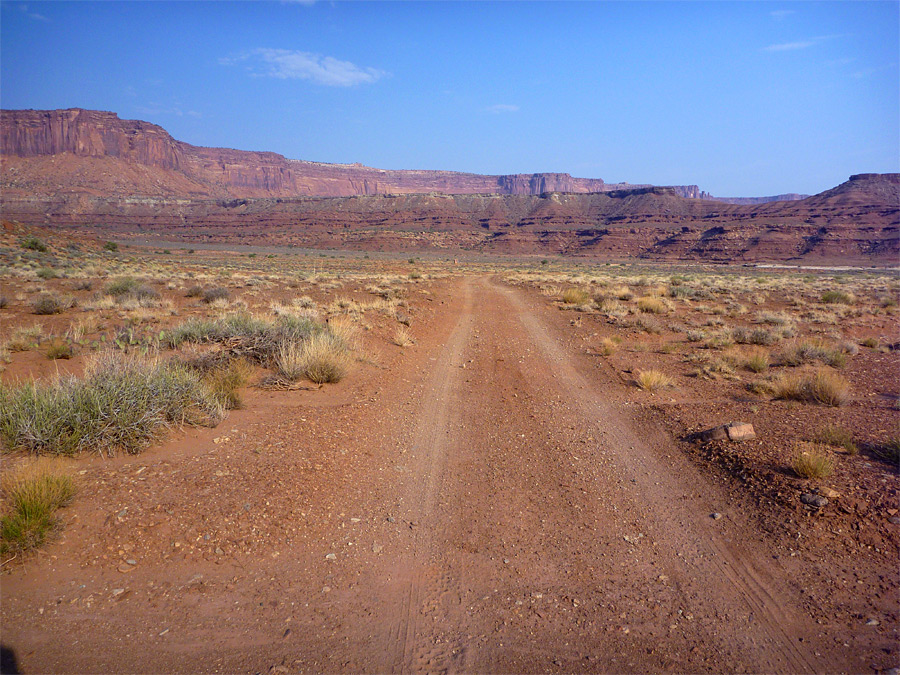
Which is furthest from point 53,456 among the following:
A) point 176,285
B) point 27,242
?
point 27,242

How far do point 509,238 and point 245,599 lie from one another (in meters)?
98.2

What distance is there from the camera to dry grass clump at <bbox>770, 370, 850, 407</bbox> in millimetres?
6910

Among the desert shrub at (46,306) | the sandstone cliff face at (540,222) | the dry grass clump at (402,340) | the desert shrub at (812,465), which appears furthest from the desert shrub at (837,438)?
the sandstone cliff face at (540,222)

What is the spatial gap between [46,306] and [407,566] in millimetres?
15112

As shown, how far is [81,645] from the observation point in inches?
109

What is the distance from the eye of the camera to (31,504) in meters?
3.53

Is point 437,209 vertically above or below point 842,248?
above

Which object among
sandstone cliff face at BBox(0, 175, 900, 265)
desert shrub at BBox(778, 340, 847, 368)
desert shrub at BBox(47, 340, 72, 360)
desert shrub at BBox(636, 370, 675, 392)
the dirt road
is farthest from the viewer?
sandstone cliff face at BBox(0, 175, 900, 265)

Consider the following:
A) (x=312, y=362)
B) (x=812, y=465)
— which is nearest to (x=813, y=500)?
(x=812, y=465)

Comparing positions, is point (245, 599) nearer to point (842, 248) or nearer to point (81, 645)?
point (81, 645)

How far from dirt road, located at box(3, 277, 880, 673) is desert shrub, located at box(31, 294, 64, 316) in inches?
457

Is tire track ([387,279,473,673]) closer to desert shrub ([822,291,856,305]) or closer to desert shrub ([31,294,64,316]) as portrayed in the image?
desert shrub ([31,294,64,316])

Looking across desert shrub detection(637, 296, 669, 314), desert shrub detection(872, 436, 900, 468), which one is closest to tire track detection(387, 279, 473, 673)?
desert shrub detection(872, 436, 900, 468)

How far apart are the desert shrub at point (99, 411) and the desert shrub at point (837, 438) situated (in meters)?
7.30
